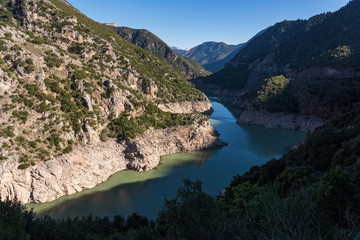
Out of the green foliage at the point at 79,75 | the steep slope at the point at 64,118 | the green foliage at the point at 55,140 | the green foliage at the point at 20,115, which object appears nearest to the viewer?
the steep slope at the point at 64,118

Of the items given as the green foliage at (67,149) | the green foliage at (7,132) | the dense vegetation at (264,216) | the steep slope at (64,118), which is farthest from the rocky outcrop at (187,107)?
the dense vegetation at (264,216)

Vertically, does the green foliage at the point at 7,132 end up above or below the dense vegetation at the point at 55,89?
below

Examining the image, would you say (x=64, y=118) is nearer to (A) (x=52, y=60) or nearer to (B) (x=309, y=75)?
(A) (x=52, y=60)

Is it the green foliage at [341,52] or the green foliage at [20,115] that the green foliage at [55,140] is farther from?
the green foliage at [341,52]

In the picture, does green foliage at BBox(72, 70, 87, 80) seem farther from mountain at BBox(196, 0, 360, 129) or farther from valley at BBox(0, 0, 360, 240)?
mountain at BBox(196, 0, 360, 129)

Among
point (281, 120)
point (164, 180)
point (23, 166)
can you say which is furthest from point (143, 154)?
point (281, 120)

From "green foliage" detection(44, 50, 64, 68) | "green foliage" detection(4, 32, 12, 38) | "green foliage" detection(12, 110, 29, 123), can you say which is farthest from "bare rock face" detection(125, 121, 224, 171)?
"green foliage" detection(4, 32, 12, 38)
